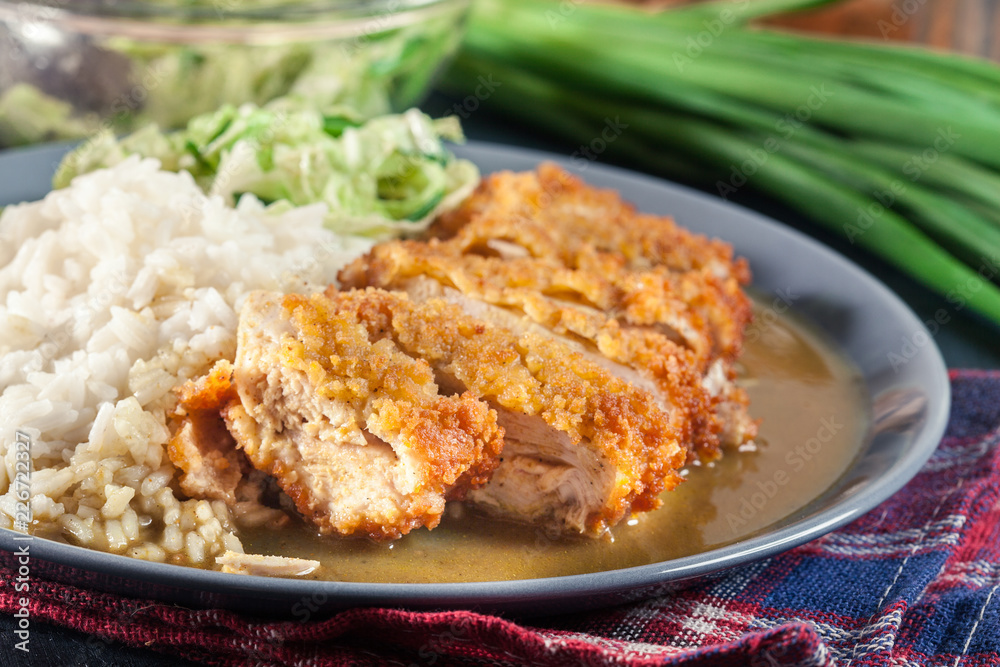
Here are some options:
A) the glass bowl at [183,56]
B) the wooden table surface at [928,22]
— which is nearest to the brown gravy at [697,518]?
the glass bowl at [183,56]

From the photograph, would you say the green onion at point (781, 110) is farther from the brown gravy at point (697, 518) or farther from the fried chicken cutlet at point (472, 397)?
the fried chicken cutlet at point (472, 397)

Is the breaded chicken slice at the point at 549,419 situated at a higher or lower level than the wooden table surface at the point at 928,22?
lower

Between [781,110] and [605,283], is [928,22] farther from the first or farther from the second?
[605,283]

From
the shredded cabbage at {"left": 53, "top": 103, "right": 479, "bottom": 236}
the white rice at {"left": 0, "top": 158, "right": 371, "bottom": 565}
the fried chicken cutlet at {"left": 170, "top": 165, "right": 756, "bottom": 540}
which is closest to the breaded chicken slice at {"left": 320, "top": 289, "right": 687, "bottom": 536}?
the fried chicken cutlet at {"left": 170, "top": 165, "right": 756, "bottom": 540}

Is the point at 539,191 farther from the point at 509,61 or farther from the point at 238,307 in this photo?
the point at 509,61

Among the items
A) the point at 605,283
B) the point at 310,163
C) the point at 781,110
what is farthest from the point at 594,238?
the point at 781,110

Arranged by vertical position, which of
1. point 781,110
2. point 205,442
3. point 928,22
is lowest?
point 205,442
